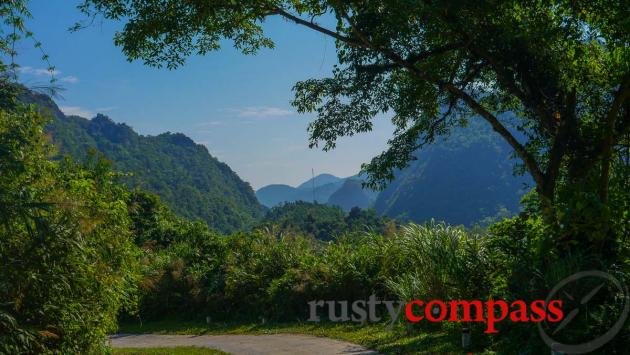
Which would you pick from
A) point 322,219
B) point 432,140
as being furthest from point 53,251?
point 322,219

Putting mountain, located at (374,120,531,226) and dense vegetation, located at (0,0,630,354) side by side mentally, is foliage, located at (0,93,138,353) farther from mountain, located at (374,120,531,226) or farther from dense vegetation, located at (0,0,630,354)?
mountain, located at (374,120,531,226)

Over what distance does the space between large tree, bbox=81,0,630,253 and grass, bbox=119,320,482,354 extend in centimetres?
269

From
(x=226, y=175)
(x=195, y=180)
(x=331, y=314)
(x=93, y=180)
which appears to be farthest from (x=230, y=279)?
(x=226, y=175)

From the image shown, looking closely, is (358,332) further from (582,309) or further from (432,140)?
(582,309)

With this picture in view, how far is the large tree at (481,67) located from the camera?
7.97 m

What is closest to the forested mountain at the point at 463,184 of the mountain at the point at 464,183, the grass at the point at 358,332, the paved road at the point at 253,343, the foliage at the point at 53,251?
the mountain at the point at 464,183

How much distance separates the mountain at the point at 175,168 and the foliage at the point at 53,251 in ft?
275

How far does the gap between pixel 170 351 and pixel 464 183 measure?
488ft

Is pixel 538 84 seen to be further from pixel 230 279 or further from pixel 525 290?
pixel 230 279

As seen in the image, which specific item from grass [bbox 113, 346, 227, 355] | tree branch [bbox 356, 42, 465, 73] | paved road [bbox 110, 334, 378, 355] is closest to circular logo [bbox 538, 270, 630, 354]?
paved road [bbox 110, 334, 378, 355]

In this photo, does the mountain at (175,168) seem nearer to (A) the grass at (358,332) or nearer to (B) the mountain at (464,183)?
(B) the mountain at (464,183)

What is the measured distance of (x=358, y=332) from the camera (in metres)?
11.8

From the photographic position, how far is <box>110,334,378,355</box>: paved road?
1050 cm

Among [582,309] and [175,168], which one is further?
[175,168]
